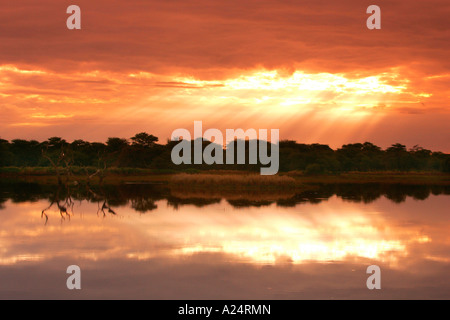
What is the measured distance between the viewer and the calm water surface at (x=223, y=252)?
34.6 ft

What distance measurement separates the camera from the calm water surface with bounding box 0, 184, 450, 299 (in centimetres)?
1055

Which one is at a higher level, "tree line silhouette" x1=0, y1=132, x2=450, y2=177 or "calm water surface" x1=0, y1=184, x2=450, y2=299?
"tree line silhouette" x1=0, y1=132, x2=450, y2=177

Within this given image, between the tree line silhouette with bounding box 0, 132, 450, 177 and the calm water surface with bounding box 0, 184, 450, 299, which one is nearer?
the calm water surface with bounding box 0, 184, 450, 299

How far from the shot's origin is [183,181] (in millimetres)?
46781

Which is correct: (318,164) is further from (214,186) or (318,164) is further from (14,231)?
(14,231)

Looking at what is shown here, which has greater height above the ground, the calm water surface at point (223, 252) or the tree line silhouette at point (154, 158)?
the tree line silhouette at point (154, 158)

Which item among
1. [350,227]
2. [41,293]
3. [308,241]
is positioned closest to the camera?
[41,293]

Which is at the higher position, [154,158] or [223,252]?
[154,158]

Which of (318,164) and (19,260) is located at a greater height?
(318,164)

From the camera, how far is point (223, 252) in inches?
570

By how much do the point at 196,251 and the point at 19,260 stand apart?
4952mm

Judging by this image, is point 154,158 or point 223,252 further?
point 154,158
